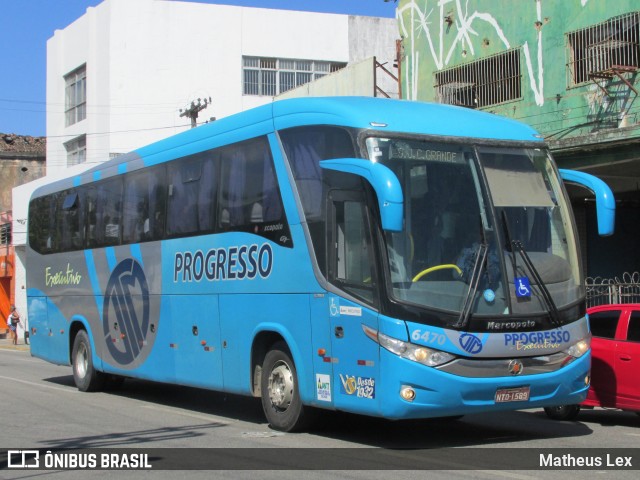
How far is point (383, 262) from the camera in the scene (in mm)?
9414

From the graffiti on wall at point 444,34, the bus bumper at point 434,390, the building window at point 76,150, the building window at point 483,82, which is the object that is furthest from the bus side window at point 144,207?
the building window at point 76,150

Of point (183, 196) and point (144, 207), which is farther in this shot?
point (144, 207)

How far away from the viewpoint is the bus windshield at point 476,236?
30.8 ft

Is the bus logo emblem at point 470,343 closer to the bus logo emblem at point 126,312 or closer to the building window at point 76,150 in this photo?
the bus logo emblem at point 126,312

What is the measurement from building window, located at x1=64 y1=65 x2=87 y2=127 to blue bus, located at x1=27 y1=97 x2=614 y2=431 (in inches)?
1381

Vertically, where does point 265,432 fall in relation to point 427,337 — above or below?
below

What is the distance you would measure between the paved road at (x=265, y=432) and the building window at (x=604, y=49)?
886cm

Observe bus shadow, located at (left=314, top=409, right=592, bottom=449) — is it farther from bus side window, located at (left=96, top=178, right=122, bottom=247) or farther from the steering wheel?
bus side window, located at (left=96, top=178, right=122, bottom=247)

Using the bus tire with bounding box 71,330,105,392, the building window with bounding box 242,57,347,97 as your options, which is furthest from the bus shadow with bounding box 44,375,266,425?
the building window with bounding box 242,57,347,97

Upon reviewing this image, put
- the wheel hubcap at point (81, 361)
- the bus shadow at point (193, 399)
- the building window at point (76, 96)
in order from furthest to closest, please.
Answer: the building window at point (76, 96)
the wheel hubcap at point (81, 361)
the bus shadow at point (193, 399)

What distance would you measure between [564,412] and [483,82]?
1287 centimetres

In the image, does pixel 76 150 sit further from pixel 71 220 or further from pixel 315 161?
pixel 315 161

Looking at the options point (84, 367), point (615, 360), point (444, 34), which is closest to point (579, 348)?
point (615, 360)

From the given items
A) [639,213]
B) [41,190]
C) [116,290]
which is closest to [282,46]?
[639,213]
